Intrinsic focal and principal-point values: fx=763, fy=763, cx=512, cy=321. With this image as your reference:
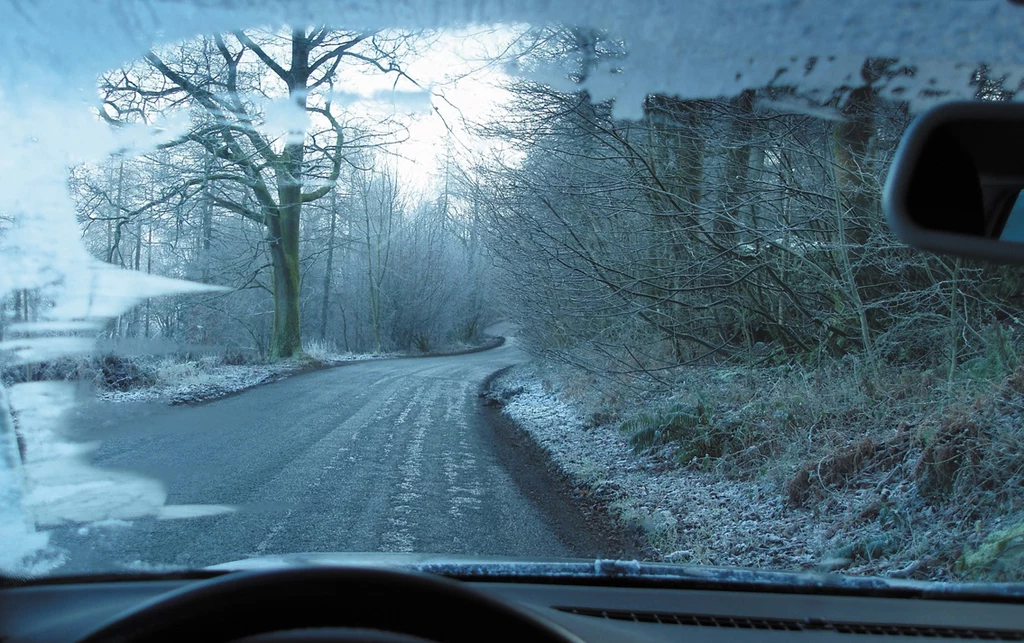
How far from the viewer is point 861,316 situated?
301 inches

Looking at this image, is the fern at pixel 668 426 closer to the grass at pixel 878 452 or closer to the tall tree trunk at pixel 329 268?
the grass at pixel 878 452

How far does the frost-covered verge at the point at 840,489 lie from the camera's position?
4434mm

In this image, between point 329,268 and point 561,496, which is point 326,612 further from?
point 329,268

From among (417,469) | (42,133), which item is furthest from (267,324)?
(42,133)

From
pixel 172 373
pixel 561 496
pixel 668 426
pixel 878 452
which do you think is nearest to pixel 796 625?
pixel 561 496

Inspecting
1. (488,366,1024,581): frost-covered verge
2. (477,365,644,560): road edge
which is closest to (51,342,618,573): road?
(477,365,644,560): road edge

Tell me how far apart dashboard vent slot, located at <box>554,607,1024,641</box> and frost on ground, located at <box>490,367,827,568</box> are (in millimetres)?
2022

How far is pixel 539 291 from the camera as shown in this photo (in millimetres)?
10914

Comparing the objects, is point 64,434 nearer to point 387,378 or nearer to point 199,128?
point 199,128

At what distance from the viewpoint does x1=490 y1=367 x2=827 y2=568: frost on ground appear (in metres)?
4.81

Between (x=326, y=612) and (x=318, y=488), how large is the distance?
3714 mm

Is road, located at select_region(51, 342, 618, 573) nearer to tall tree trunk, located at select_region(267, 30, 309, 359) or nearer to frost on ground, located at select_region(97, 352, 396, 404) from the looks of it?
frost on ground, located at select_region(97, 352, 396, 404)

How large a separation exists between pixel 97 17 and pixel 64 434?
89.9 inches

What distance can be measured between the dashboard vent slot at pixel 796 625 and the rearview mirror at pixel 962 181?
3.96ft
